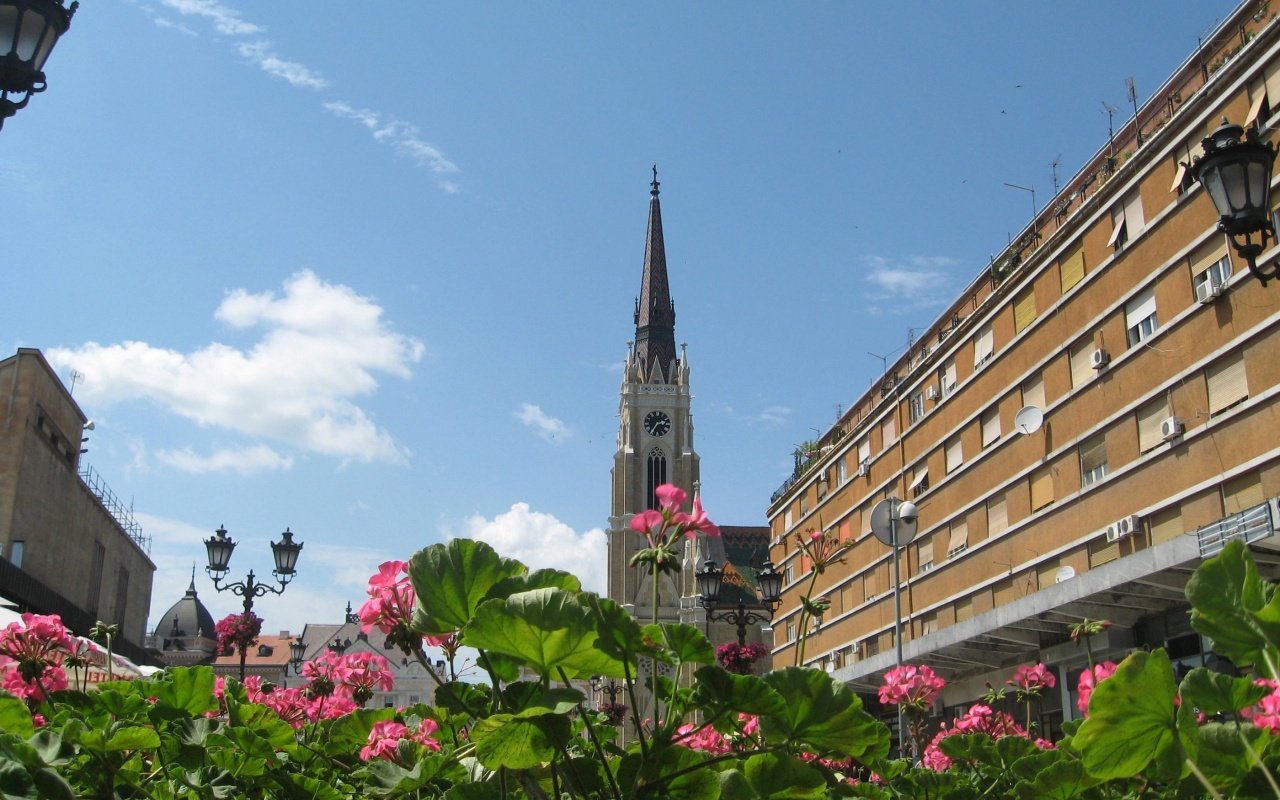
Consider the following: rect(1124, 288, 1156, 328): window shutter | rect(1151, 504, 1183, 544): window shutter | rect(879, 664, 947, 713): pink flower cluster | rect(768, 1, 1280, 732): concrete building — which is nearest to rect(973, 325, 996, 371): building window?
rect(768, 1, 1280, 732): concrete building

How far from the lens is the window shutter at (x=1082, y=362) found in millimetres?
24484

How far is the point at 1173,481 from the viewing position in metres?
21.3

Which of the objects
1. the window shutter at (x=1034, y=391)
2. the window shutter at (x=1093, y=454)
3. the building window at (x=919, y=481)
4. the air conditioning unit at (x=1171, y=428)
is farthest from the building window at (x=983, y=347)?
the air conditioning unit at (x=1171, y=428)

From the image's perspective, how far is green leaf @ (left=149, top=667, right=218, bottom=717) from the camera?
359 centimetres

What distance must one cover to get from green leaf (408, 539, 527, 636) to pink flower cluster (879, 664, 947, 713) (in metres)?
3.28

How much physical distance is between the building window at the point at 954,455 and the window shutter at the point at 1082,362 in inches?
242

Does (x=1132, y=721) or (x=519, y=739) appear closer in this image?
(x=1132, y=721)

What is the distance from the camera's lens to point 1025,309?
27578 millimetres

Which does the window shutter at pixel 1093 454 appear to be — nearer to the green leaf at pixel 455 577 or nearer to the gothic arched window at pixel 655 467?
the green leaf at pixel 455 577

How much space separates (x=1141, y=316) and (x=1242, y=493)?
4.72m

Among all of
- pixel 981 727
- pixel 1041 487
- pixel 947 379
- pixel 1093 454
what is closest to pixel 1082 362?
pixel 1093 454

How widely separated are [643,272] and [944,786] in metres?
94.9

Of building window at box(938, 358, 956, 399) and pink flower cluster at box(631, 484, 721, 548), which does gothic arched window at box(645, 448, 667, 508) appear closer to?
building window at box(938, 358, 956, 399)

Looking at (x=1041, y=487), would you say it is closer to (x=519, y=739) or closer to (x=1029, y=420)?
(x=1029, y=420)
